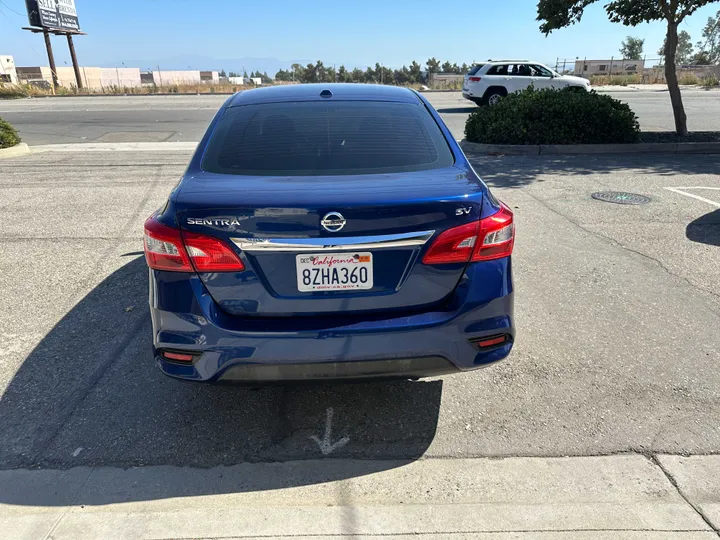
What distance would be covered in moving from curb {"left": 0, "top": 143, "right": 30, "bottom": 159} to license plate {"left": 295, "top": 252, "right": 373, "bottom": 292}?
1150 centimetres

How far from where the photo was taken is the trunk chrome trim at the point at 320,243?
7.70 ft

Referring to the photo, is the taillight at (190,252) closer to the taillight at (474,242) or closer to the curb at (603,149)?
the taillight at (474,242)

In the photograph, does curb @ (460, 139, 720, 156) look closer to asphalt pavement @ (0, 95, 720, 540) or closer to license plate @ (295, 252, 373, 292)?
asphalt pavement @ (0, 95, 720, 540)

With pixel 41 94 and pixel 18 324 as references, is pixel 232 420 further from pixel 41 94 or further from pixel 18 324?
pixel 41 94

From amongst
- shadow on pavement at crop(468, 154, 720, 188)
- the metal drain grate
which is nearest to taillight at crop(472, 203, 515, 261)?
the metal drain grate

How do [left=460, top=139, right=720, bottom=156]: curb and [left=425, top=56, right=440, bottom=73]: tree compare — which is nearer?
[left=460, top=139, right=720, bottom=156]: curb

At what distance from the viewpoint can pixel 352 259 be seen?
2.39 m

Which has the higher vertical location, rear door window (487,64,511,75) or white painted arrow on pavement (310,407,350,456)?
rear door window (487,64,511,75)

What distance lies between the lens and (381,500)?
2469 mm

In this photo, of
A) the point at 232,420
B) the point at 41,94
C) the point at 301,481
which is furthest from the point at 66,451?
the point at 41,94

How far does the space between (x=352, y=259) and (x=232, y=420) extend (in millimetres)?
1277

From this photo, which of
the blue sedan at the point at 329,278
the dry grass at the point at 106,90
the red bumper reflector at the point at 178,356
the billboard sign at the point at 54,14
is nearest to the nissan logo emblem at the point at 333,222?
the blue sedan at the point at 329,278

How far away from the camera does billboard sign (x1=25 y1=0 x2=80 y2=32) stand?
1414 inches

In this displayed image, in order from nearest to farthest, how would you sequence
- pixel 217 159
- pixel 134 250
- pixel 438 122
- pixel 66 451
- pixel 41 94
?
pixel 66 451 → pixel 217 159 → pixel 438 122 → pixel 134 250 → pixel 41 94
